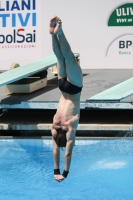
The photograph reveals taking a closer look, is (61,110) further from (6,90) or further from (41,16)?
(41,16)

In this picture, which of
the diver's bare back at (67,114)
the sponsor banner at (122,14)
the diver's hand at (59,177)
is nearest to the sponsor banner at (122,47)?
the sponsor banner at (122,14)

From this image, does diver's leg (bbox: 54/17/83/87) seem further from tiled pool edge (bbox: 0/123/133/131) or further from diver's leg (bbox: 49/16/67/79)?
tiled pool edge (bbox: 0/123/133/131)

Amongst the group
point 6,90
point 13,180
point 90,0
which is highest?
point 90,0

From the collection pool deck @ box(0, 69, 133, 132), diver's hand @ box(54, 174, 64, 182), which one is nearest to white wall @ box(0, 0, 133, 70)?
pool deck @ box(0, 69, 133, 132)

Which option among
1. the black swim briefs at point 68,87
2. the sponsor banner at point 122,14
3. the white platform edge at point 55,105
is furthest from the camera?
the sponsor banner at point 122,14

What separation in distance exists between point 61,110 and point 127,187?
3111 mm

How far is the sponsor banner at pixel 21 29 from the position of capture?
13086 millimetres

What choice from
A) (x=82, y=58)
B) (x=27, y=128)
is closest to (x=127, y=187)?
(x=27, y=128)

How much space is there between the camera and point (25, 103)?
30.2 feet

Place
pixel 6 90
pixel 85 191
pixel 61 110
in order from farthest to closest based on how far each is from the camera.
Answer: pixel 6 90 → pixel 85 191 → pixel 61 110

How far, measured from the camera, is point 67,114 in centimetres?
486

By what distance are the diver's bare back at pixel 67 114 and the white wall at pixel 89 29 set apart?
8.17 meters

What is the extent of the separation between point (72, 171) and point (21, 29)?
6.36 m

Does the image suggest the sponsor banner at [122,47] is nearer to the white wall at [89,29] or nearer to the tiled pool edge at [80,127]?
the white wall at [89,29]
